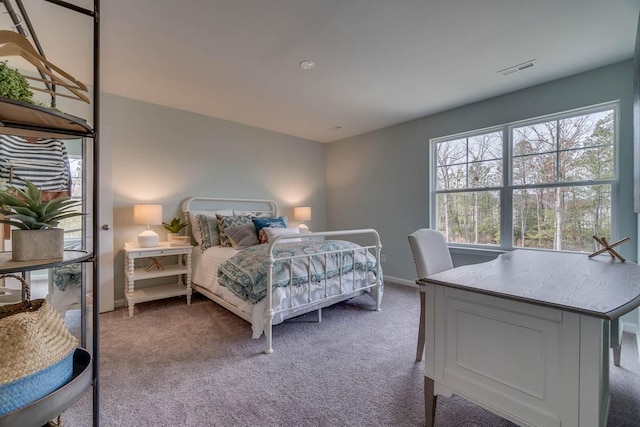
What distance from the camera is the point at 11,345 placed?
726 mm

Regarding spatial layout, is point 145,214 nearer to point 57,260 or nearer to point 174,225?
point 174,225

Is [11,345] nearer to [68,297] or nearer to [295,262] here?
[295,262]

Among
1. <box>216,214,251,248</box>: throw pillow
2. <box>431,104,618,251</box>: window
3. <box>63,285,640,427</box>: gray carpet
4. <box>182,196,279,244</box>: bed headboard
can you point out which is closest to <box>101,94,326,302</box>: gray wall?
<box>182,196,279,244</box>: bed headboard

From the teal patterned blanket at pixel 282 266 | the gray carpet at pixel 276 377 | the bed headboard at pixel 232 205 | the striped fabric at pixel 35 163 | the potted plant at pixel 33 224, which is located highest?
the striped fabric at pixel 35 163

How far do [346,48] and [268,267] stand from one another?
74.0 inches

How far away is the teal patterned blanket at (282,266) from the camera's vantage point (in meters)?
2.36

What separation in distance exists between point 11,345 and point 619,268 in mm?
2574

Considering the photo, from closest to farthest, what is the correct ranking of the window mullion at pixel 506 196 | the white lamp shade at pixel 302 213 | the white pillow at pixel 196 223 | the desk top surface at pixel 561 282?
the desk top surface at pixel 561 282 < the window mullion at pixel 506 196 < the white pillow at pixel 196 223 < the white lamp shade at pixel 302 213

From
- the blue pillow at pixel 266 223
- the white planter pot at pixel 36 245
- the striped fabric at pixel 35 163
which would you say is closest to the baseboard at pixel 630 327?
the blue pillow at pixel 266 223

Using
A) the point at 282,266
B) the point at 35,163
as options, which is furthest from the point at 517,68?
the point at 35,163

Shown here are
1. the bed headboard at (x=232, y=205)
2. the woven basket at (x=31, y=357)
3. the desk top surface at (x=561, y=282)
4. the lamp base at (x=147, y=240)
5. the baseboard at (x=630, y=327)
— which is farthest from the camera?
the bed headboard at (x=232, y=205)

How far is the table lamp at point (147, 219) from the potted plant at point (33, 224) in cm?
230

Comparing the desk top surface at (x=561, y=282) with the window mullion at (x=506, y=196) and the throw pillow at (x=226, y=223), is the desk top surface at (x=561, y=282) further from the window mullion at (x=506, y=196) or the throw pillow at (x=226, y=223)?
the throw pillow at (x=226, y=223)

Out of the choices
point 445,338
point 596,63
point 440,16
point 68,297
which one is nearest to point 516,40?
point 440,16
